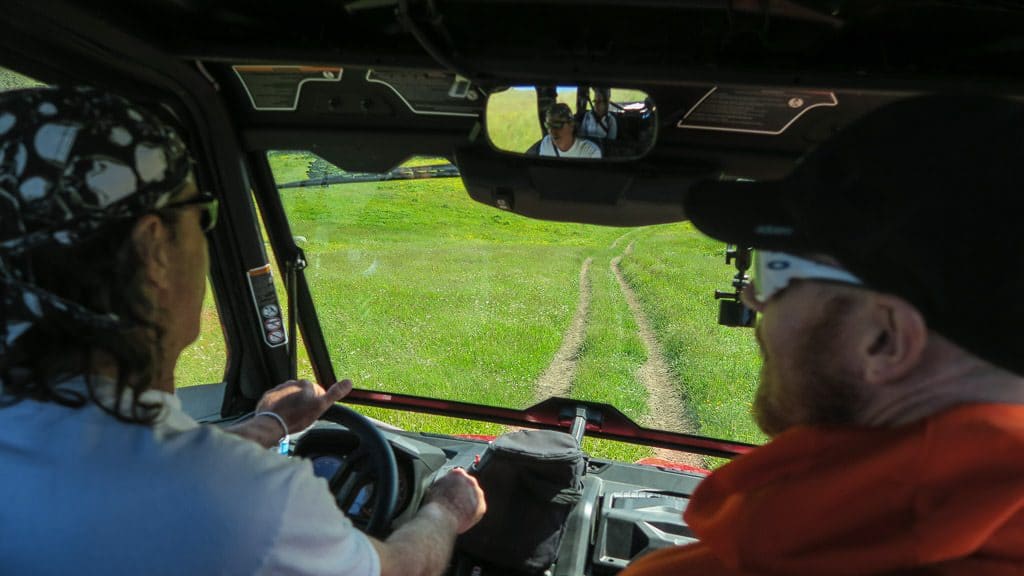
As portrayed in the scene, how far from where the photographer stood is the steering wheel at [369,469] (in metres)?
2.18

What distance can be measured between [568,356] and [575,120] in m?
1.58

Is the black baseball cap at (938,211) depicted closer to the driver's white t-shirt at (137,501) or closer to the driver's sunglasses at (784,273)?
the driver's sunglasses at (784,273)

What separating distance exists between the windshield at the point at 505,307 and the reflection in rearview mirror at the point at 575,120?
0.48 m

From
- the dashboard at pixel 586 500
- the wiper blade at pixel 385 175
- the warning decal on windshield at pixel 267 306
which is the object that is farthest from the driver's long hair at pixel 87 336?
the warning decal on windshield at pixel 267 306

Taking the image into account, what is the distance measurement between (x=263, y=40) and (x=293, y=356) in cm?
149

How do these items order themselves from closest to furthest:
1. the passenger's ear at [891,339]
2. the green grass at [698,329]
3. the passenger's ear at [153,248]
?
1. the passenger's ear at [891,339]
2. the passenger's ear at [153,248]
3. the green grass at [698,329]

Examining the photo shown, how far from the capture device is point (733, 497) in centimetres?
127

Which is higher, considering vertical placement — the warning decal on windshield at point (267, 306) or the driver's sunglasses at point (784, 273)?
the driver's sunglasses at point (784, 273)

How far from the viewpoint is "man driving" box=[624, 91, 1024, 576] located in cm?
101

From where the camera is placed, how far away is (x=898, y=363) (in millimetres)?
1160

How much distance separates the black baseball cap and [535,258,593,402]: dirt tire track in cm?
208

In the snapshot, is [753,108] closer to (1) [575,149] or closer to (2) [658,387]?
(1) [575,149]

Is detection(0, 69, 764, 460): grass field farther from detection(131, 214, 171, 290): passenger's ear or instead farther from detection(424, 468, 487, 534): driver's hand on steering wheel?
detection(131, 214, 171, 290): passenger's ear

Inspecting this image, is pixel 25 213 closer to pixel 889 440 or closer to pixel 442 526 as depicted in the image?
pixel 442 526
